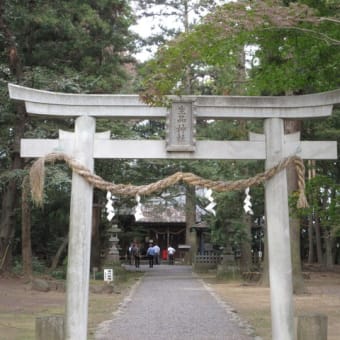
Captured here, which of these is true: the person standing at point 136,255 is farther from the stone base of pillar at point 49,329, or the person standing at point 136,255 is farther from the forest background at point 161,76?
the stone base of pillar at point 49,329

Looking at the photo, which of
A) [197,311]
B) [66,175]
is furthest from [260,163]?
[197,311]

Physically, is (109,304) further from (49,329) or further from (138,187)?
(49,329)

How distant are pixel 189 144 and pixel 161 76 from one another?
1002 mm

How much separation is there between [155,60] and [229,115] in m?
1.29

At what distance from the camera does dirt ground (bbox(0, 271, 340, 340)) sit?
441 inches

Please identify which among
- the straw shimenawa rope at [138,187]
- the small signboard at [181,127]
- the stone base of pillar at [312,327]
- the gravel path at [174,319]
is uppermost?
the small signboard at [181,127]

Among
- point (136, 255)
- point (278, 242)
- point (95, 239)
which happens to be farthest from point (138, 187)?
point (136, 255)

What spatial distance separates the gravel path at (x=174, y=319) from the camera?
1051 cm

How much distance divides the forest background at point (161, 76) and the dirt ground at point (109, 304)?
1707mm

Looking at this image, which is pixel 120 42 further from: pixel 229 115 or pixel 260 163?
pixel 229 115

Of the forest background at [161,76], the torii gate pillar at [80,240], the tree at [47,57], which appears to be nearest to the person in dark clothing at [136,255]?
the forest background at [161,76]

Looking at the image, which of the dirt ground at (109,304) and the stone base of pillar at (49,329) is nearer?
the stone base of pillar at (49,329)

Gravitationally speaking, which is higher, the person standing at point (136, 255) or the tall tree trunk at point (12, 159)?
the tall tree trunk at point (12, 159)

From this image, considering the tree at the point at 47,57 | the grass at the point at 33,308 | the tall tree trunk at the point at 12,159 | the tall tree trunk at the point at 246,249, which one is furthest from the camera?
the tall tree trunk at the point at 246,249
